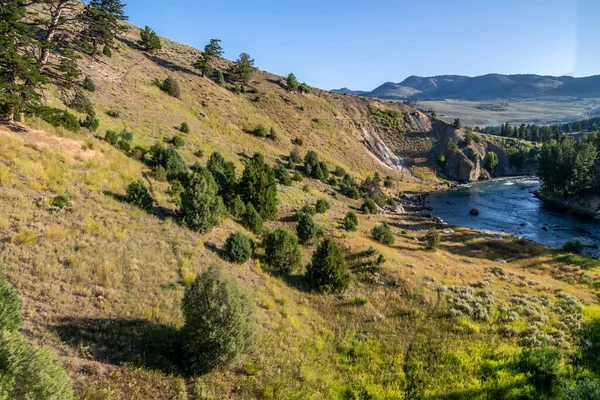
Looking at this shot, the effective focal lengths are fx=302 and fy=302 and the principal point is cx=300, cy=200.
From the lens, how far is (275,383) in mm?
11195

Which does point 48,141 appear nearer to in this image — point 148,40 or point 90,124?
point 90,124

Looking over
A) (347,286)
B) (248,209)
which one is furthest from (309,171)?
(347,286)

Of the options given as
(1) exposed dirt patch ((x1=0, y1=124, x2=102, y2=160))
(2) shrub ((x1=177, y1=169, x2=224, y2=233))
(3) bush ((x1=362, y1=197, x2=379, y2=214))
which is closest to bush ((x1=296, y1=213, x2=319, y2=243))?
(2) shrub ((x1=177, y1=169, x2=224, y2=233))

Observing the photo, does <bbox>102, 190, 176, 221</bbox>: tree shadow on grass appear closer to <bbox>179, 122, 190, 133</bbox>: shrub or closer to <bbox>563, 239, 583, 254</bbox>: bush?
<bbox>179, 122, 190, 133</bbox>: shrub

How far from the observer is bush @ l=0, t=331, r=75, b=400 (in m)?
5.57

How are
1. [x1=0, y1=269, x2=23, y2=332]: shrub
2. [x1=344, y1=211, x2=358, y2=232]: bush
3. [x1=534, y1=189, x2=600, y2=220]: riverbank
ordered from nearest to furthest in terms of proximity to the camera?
[x1=0, y1=269, x2=23, y2=332]: shrub < [x1=344, y1=211, x2=358, y2=232]: bush < [x1=534, y1=189, x2=600, y2=220]: riverbank

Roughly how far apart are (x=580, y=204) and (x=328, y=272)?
3215 inches

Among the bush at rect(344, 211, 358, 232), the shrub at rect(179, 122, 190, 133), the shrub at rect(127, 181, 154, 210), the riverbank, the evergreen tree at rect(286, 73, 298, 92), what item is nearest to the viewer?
the shrub at rect(127, 181, 154, 210)

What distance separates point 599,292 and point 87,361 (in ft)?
125

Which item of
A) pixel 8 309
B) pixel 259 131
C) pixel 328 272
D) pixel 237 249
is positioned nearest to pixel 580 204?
pixel 259 131

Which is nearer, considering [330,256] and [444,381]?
[444,381]

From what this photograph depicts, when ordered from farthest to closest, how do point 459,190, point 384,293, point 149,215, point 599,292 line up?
1. point 459,190
2. point 599,292
3. point 384,293
4. point 149,215

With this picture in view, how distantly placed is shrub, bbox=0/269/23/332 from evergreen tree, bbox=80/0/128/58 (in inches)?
756

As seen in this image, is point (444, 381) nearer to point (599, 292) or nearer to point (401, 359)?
point (401, 359)
